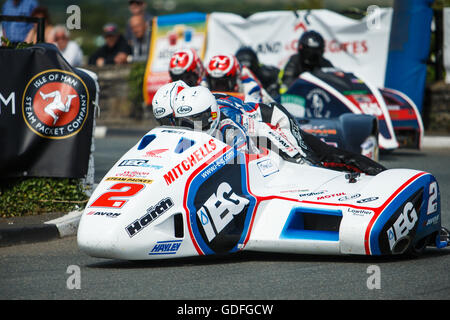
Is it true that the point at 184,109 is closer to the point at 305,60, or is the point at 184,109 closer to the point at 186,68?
the point at 186,68

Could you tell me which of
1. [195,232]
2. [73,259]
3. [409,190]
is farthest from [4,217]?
[409,190]

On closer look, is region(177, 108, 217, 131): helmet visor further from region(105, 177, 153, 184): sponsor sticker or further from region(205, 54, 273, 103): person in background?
region(205, 54, 273, 103): person in background

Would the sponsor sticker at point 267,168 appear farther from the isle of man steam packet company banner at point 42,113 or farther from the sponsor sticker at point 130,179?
the isle of man steam packet company banner at point 42,113

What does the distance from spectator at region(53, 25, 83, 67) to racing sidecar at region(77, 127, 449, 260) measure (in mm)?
10509

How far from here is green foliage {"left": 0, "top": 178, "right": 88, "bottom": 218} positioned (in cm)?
770

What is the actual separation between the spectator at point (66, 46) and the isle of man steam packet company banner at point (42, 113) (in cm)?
863

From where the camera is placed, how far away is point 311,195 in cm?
626

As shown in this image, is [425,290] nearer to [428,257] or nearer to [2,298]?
[428,257]

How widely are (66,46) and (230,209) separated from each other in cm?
1123

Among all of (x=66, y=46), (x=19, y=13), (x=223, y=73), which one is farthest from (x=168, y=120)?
(x=66, y=46)

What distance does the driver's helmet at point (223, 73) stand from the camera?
10.6 meters
